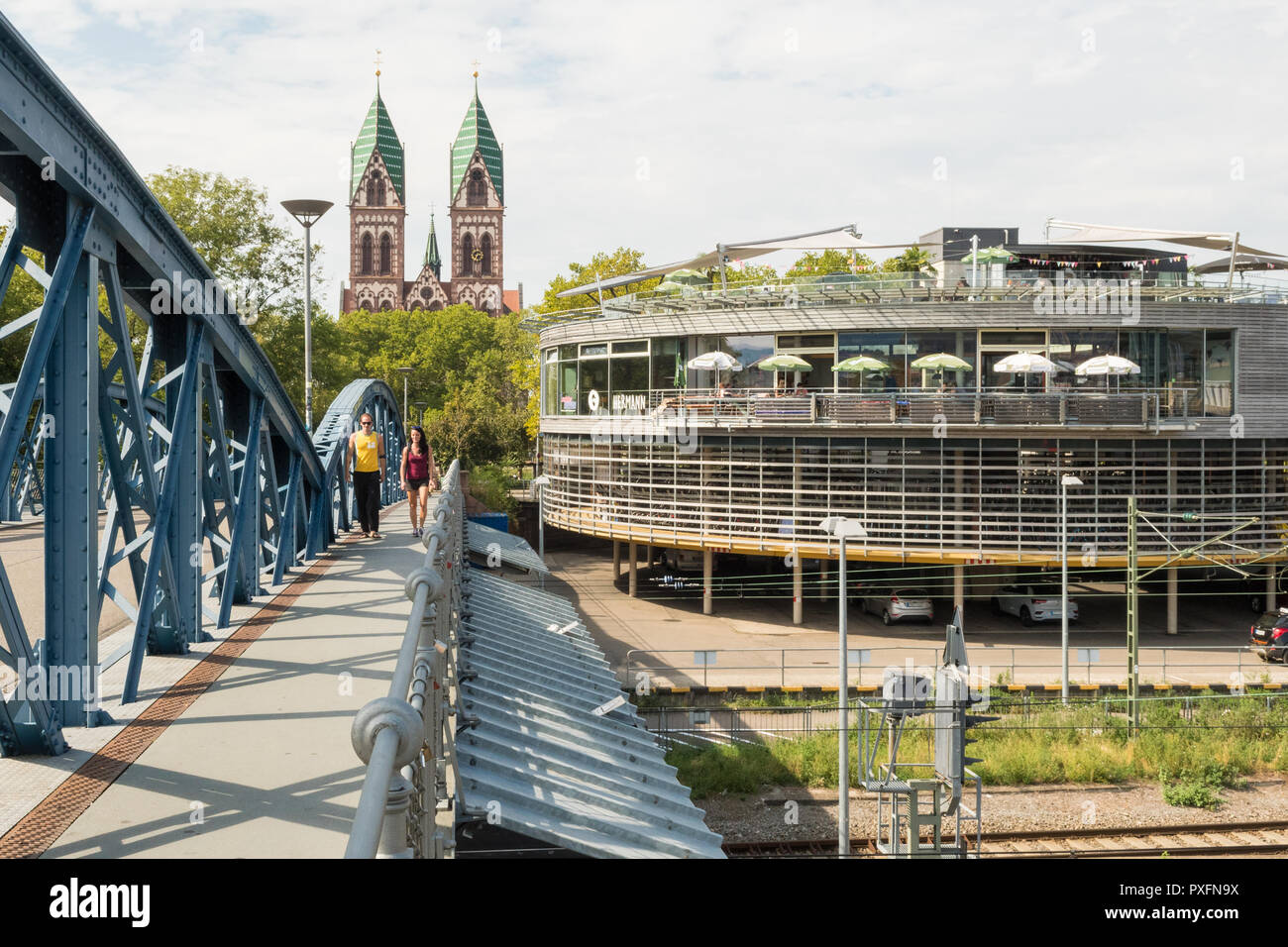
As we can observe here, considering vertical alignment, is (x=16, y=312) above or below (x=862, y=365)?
above

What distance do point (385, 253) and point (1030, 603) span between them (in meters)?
107

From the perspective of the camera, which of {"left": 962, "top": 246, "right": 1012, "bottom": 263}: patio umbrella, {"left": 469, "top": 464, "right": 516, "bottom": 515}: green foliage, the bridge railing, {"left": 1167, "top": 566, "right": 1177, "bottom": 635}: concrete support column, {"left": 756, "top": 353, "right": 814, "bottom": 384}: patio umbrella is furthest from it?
{"left": 469, "top": 464, "right": 516, "bottom": 515}: green foliage

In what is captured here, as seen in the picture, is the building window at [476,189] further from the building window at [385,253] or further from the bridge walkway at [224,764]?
the bridge walkway at [224,764]

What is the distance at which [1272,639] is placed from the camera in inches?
1143

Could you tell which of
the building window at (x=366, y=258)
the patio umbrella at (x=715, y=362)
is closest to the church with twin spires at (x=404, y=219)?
the building window at (x=366, y=258)

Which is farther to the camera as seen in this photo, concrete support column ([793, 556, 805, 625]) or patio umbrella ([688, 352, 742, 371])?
patio umbrella ([688, 352, 742, 371])

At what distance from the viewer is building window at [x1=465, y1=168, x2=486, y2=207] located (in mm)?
127938

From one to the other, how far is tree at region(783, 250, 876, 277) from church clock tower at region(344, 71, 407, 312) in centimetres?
Result: 7407

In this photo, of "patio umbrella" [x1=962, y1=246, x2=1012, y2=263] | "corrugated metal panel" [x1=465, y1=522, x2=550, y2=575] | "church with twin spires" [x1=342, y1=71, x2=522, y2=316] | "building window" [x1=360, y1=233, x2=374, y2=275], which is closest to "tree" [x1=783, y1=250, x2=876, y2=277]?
"patio umbrella" [x1=962, y1=246, x2=1012, y2=263]

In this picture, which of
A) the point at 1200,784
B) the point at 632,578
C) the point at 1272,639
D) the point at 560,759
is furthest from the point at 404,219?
the point at 560,759

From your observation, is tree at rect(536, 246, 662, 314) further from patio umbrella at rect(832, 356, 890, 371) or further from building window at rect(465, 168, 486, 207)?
building window at rect(465, 168, 486, 207)

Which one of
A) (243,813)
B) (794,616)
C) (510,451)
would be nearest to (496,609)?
(243,813)

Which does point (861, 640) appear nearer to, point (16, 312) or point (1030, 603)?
point (1030, 603)
